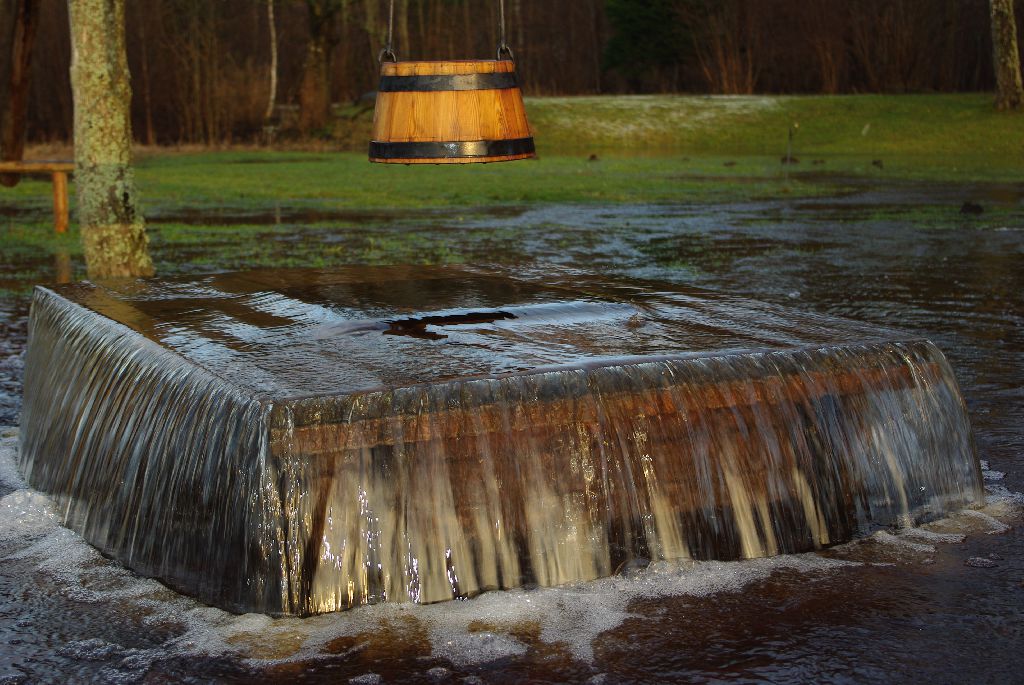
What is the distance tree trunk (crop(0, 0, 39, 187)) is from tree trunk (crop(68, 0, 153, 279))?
17.7ft

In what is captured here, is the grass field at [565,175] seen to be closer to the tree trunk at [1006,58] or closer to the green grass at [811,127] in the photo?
the green grass at [811,127]

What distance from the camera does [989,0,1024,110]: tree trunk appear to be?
32969mm

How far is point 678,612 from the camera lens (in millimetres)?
4168

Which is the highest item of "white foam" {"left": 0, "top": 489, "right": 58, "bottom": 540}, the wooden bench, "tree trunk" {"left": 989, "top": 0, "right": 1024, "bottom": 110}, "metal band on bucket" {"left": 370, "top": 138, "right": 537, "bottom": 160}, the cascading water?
"tree trunk" {"left": 989, "top": 0, "right": 1024, "bottom": 110}

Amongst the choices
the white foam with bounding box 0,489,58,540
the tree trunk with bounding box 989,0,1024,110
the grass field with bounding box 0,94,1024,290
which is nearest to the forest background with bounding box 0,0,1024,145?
the grass field with bounding box 0,94,1024,290

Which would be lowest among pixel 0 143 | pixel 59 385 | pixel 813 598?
pixel 813 598

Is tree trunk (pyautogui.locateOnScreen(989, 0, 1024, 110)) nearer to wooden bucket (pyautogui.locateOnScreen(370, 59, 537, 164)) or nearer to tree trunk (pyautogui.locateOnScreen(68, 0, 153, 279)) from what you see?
tree trunk (pyautogui.locateOnScreen(68, 0, 153, 279))

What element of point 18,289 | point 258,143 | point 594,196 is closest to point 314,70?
point 258,143

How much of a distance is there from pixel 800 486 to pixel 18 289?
806 centimetres

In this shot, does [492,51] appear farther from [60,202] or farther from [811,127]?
[60,202]

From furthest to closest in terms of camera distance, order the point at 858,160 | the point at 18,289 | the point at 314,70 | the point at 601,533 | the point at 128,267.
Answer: the point at 314,70
the point at 858,160
the point at 18,289
the point at 128,267
the point at 601,533

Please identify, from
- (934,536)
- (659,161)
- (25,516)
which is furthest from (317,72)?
(934,536)

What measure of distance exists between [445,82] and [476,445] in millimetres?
1448

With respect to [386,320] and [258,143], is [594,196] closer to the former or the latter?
[386,320]
